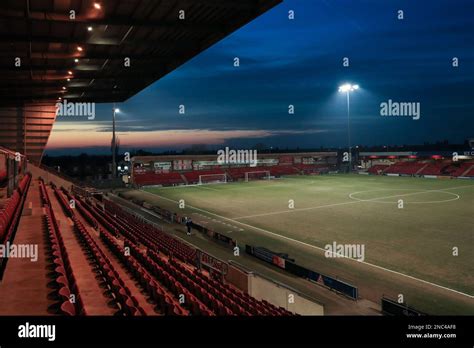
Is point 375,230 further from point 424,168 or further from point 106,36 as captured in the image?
point 424,168

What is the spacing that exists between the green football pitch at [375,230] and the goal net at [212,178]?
626 inches

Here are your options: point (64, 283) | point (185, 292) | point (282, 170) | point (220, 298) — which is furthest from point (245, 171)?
point (64, 283)

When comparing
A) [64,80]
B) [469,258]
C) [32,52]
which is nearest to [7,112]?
[64,80]

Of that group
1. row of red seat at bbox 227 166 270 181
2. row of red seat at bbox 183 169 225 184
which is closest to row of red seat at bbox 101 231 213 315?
row of red seat at bbox 183 169 225 184

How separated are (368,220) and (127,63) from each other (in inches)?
722

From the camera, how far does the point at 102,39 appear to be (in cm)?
1738

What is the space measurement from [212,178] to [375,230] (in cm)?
3900

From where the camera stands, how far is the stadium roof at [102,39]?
1326cm

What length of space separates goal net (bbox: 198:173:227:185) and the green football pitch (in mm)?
15900

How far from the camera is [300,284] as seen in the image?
44.0 feet

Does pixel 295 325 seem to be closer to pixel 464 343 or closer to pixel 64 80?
Result: pixel 464 343

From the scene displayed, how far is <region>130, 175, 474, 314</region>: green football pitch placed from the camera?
1322 centimetres

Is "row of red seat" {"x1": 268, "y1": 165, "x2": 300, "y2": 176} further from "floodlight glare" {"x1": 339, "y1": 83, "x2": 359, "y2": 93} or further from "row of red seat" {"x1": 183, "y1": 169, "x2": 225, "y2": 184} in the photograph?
"floodlight glare" {"x1": 339, "y1": 83, "x2": 359, "y2": 93}

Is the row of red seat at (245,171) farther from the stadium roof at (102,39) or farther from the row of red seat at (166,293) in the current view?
the row of red seat at (166,293)
